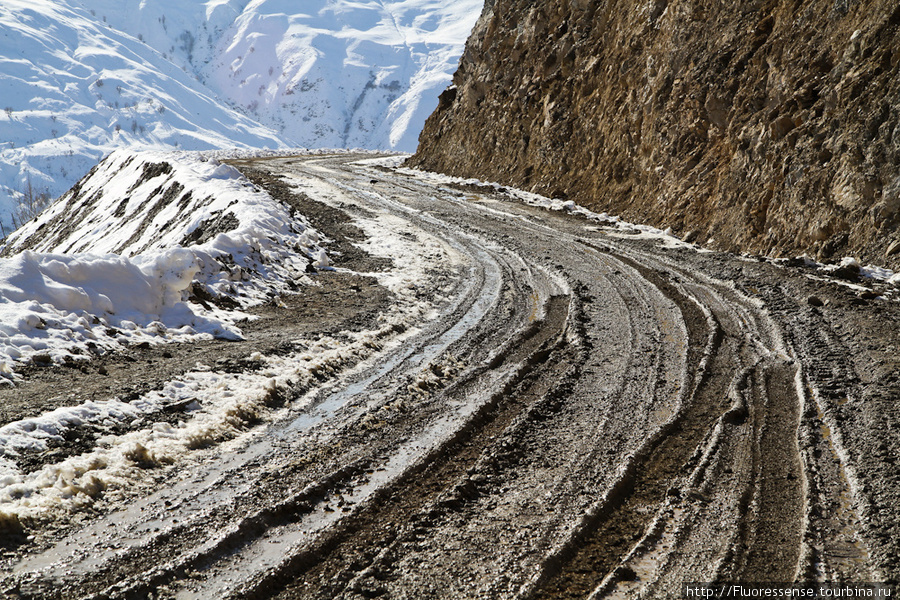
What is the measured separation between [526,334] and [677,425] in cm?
281

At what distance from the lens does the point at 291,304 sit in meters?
9.20

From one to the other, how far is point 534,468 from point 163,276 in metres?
5.93

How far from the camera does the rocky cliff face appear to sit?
10.9m

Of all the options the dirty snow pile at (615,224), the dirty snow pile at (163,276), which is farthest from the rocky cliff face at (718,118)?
the dirty snow pile at (163,276)

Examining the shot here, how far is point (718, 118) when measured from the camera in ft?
50.1

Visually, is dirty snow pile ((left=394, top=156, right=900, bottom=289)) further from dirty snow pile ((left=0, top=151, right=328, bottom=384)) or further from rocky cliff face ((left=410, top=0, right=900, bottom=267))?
dirty snow pile ((left=0, top=151, right=328, bottom=384))

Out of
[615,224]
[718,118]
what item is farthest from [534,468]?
[718,118]

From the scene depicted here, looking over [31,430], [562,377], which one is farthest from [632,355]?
[31,430]

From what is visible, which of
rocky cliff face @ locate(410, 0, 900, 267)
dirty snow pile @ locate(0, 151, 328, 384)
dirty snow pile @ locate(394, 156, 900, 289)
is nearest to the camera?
dirty snow pile @ locate(0, 151, 328, 384)

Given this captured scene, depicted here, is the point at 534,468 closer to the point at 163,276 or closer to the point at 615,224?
the point at 163,276

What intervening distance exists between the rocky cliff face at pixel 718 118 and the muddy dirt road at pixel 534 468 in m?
3.28

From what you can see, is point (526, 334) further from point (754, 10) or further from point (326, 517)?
point (754, 10)

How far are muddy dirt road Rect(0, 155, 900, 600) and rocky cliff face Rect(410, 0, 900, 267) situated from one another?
3284 mm

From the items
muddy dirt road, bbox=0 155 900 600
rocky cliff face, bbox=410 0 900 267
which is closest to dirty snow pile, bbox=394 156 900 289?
rocky cliff face, bbox=410 0 900 267
